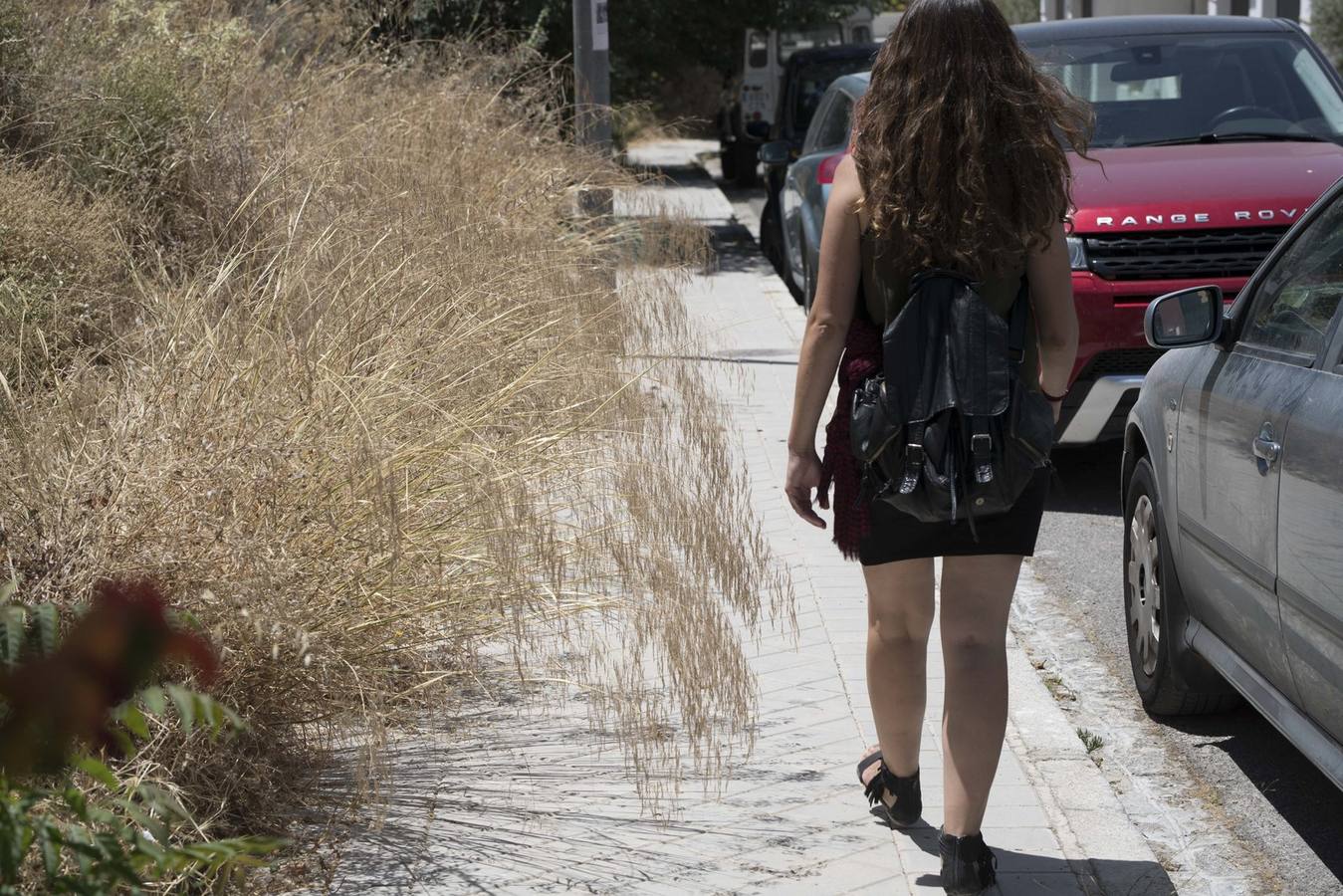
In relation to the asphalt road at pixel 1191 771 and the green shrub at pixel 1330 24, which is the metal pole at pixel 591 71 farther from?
the green shrub at pixel 1330 24

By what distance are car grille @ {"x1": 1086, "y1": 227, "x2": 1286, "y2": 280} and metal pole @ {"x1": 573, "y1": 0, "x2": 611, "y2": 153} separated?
4.87 meters

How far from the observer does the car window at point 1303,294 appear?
12.6ft

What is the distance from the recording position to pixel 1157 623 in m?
4.74

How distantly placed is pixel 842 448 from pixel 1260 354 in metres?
1.32

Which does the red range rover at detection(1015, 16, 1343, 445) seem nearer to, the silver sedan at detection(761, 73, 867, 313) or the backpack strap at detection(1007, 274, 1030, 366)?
the silver sedan at detection(761, 73, 867, 313)

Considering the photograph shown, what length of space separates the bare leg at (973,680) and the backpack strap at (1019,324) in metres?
0.44

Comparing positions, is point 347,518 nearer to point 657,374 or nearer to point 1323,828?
point 1323,828

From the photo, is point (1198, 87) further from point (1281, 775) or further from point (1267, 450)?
point (1267, 450)

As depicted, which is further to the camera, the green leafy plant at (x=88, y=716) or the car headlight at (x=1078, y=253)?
the car headlight at (x=1078, y=253)

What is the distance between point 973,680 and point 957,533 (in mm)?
336

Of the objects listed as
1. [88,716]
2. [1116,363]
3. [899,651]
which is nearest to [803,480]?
[899,651]

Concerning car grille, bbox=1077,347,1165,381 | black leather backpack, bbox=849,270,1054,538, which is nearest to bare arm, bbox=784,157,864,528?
black leather backpack, bbox=849,270,1054,538

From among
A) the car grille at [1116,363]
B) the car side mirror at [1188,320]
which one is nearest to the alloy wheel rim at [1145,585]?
the car side mirror at [1188,320]

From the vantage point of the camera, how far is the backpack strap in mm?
3291
